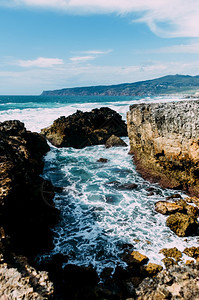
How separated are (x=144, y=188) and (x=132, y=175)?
→ 228cm

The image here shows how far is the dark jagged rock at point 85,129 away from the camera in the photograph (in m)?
25.0

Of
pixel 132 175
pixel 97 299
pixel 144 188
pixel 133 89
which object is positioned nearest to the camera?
pixel 97 299

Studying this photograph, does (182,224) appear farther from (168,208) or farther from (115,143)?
(115,143)

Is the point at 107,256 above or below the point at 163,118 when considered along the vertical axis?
below

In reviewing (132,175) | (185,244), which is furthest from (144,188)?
(185,244)

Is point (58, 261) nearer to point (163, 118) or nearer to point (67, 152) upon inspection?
point (163, 118)

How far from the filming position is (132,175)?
15.8 m

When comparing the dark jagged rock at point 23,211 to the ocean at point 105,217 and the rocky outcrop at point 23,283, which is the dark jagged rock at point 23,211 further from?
the rocky outcrop at point 23,283

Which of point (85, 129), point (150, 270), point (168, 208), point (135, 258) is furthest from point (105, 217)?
point (85, 129)

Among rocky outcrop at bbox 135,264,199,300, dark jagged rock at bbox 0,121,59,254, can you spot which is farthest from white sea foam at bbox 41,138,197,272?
rocky outcrop at bbox 135,264,199,300

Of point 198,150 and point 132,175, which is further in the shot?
point 132,175

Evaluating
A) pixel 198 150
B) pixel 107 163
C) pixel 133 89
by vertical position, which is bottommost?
pixel 107 163

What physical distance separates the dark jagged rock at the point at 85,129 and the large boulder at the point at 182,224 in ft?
54.9

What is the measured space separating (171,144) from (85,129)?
1477cm
